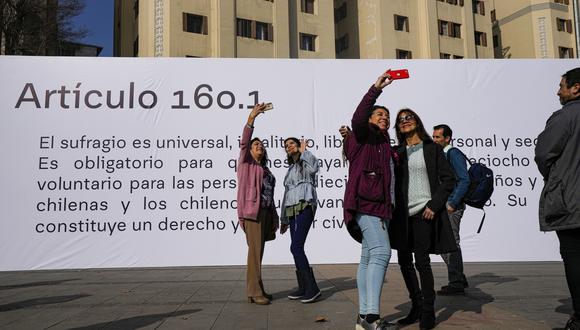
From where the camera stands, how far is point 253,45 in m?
26.8

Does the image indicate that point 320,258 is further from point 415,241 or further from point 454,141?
point 415,241

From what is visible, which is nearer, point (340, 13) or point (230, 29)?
point (230, 29)

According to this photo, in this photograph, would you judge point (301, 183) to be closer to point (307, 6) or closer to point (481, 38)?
point (307, 6)

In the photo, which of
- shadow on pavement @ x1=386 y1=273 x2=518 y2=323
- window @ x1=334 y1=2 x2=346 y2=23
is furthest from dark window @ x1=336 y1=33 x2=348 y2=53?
shadow on pavement @ x1=386 y1=273 x2=518 y2=323

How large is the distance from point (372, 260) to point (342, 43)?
34.5m

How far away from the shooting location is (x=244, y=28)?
27.1 metres

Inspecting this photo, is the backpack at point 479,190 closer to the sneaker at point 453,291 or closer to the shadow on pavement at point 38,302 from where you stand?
the sneaker at point 453,291

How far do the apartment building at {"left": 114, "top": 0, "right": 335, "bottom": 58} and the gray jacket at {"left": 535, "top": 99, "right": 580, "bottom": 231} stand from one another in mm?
23472

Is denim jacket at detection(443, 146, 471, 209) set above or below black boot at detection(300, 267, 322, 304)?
above

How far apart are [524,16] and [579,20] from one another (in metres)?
27.3

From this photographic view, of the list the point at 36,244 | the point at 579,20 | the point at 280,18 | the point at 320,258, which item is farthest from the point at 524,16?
the point at 36,244

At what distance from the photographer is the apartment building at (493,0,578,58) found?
3691 centimetres

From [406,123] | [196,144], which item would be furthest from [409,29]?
[406,123]

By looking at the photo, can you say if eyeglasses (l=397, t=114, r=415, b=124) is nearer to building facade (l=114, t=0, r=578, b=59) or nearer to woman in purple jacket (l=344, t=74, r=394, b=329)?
woman in purple jacket (l=344, t=74, r=394, b=329)
